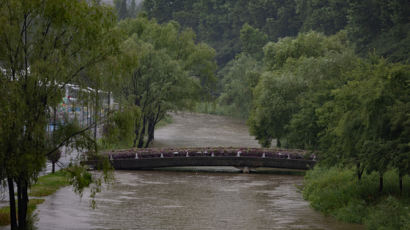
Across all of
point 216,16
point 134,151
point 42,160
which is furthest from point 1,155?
point 216,16

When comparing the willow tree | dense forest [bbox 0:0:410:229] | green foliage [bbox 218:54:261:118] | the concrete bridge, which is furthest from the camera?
green foliage [bbox 218:54:261:118]

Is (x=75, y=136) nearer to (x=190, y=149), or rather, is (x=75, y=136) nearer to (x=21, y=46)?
(x=21, y=46)

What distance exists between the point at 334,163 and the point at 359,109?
209 inches

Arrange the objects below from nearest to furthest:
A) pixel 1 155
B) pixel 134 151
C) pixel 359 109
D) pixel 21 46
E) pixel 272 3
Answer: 1. pixel 1 155
2. pixel 21 46
3. pixel 359 109
4. pixel 134 151
5. pixel 272 3

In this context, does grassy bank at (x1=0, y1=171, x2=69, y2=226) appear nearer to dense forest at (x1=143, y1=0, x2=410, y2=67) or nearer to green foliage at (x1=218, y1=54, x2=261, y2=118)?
dense forest at (x1=143, y1=0, x2=410, y2=67)

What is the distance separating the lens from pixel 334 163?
3516 centimetres

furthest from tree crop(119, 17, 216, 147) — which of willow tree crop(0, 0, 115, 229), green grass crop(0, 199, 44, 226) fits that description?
willow tree crop(0, 0, 115, 229)

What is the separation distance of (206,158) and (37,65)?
1121 inches

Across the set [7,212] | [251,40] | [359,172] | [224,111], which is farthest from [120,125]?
[251,40]

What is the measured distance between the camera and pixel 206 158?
49.0 metres

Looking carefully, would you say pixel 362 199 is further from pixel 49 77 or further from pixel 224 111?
pixel 224 111

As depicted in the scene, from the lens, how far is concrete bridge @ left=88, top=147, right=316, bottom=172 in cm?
4862

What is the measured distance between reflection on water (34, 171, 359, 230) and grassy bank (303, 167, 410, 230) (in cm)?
81

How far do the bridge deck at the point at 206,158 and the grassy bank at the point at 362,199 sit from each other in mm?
10113
